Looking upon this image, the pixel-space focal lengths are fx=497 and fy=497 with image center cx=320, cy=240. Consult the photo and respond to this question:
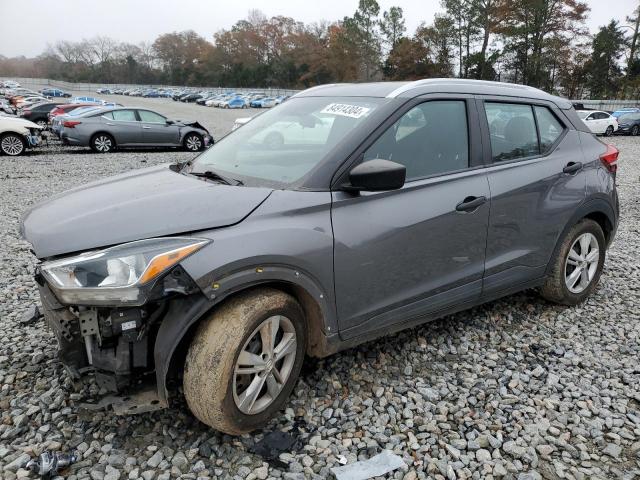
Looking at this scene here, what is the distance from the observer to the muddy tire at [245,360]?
2287mm

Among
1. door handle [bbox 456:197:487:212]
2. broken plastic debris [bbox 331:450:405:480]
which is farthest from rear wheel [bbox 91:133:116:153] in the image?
broken plastic debris [bbox 331:450:405:480]

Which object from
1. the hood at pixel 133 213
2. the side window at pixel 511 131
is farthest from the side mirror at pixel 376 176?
the side window at pixel 511 131

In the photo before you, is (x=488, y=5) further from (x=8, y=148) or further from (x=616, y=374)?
(x=616, y=374)

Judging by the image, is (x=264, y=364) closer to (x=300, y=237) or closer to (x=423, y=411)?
(x=300, y=237)

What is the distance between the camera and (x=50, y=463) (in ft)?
7.56

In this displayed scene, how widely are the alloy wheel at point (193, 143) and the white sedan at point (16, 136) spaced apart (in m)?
4.49

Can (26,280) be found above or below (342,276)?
below

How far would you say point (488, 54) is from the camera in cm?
6234

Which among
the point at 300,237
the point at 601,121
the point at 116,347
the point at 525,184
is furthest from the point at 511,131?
the point at 601,121

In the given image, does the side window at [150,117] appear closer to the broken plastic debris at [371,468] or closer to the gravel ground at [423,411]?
the gravel ground at [423,411]

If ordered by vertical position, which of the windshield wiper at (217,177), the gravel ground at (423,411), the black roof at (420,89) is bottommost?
the gravel ground at (423,411)

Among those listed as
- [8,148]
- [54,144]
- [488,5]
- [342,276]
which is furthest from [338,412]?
[488,5]

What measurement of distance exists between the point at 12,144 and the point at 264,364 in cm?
1481

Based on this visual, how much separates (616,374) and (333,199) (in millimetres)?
2263
